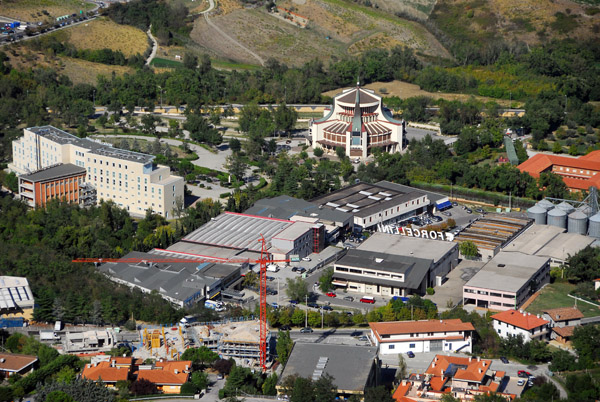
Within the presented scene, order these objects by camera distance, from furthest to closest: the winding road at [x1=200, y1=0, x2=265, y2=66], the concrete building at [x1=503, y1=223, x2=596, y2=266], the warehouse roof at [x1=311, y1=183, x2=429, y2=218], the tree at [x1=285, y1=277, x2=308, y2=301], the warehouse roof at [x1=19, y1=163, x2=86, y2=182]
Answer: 1. the winding road at [x1=200, y1=0, x2=265, y2=66]
2. the warehouse roof at [x1=19, y1=163, x2=86, y2=182]
3. the warehouse roof at [x1=311, y1=183, x2=429, y2=218]
4. the concrete building at [x1=503, y1=223, x2=596, y2=266]
5. the tree at [x1=285, y1=277, x2=308, y2=301]

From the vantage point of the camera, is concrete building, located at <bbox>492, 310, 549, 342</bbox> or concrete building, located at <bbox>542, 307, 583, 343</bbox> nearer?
concrete building, located at <bbox>492, 310, 549, 342</bbox>

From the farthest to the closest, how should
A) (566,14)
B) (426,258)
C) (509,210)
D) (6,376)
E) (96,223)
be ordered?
(566,14) → (509,210) → (96,223) → (426,258) → (6,376)

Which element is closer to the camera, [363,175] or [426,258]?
[426,258]

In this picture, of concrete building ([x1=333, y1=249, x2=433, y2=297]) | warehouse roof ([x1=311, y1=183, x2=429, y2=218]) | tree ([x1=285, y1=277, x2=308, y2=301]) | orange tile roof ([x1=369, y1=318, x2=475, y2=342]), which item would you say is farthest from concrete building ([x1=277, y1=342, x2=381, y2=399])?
warehouse roof ([x1=311, y1=183, x2=429, y2=218])

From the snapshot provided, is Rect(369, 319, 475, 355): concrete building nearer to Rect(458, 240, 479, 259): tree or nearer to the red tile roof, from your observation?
Rect(458, 240, 479, 259): tree

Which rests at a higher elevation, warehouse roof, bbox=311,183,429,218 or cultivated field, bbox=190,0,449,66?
warehouse roof, bbox=311,183,429,218

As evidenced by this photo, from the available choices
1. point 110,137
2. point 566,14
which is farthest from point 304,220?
point 566,14

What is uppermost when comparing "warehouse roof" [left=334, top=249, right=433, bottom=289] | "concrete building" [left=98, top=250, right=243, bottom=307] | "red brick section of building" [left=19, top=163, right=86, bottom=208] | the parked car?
"warehouse roof" [left=334, top=249, right=433, bottom=289]

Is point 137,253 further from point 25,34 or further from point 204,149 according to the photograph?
point 25,34
